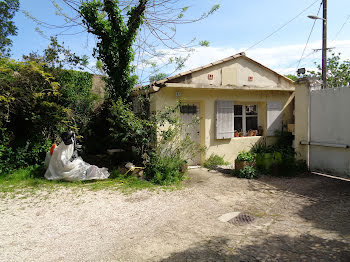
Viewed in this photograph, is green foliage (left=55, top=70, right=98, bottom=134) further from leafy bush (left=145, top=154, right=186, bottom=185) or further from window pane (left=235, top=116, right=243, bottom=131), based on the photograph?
window pane (left=235, top=116, right=243, bottom=131)

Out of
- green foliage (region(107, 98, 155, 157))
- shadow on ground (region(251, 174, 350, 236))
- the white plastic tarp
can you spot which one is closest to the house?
green foliage (region(107, 98, 155, 157))

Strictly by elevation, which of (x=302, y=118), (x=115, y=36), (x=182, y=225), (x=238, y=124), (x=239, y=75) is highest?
(x=115, y=36)

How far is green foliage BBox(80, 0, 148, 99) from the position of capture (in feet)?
23.7

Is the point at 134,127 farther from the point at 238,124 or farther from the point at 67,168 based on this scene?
the point at 238,124

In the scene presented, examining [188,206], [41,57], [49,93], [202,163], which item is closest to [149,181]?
[188,206]

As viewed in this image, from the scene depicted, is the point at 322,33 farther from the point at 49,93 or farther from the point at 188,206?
the point at 49,93

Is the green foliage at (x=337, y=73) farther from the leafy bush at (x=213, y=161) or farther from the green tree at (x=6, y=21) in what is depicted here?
the green tree at (x=6, y=21)

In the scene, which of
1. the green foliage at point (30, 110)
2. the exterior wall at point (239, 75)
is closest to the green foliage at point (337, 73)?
the exterior wall at point (239, 75)

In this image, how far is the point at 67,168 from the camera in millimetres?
6344

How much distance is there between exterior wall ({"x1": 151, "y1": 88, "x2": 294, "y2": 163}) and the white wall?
2.52 metres

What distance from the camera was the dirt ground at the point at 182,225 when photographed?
10.3ft

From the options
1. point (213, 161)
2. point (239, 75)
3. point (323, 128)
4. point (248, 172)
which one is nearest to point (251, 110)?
point (239, 75)

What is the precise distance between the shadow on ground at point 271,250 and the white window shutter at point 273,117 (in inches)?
255

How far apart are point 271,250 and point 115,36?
22.8 ft
